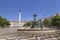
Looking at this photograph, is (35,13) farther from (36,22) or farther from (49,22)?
(49,22)

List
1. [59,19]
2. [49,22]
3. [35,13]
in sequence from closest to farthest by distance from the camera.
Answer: [35,13] → [59,19] → [49,22]

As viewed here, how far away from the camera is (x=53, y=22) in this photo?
62.1 meters

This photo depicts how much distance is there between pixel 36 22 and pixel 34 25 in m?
0.62

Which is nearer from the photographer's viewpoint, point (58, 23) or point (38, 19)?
point (38, 19)

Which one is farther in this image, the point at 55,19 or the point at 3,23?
the point at 3,23

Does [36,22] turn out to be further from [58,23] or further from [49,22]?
[49,22]

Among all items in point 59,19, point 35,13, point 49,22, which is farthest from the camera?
point 49,22

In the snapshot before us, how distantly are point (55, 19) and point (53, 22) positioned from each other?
2.31m

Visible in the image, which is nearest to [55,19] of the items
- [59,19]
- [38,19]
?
[59,19]

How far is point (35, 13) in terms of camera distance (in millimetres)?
25828

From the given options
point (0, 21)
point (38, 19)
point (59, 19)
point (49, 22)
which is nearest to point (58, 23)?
point (59, 19)

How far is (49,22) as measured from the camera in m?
68.5

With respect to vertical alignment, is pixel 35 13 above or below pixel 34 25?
above

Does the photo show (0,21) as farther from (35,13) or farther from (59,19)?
(35,13)
